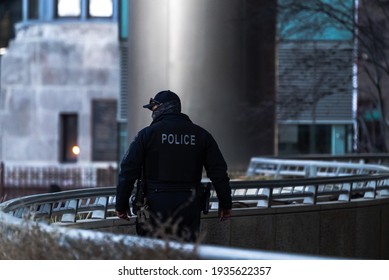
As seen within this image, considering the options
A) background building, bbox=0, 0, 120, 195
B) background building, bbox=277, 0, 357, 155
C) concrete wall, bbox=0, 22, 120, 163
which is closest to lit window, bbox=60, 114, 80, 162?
background building, bbox=0, 0, 120, 195

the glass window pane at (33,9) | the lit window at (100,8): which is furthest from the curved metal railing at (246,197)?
the glass window pane at (33,9)

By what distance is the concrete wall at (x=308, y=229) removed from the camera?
1101 cm

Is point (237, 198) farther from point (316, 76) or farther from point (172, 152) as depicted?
point (316, 76)

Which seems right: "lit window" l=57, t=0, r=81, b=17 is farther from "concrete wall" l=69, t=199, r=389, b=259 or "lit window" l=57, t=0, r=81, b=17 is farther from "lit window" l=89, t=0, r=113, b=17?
"concrete wall" l=69, t=199, r=389, b=259

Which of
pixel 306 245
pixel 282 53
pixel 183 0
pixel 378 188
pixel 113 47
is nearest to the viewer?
pixel 306 245

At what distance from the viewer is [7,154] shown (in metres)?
48.5

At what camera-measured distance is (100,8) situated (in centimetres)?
4872

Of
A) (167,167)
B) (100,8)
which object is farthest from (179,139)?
(100,8)

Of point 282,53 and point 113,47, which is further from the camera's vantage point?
point 113,47

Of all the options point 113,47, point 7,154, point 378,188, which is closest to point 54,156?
point 7,154

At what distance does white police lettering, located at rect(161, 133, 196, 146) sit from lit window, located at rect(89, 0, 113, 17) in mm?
40550

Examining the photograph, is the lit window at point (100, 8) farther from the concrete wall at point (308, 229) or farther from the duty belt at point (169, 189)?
the duty belt at point (169, 189)

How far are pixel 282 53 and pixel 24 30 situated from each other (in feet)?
57.7
